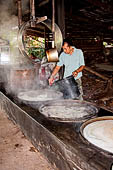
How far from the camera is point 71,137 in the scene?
1530 millimetres

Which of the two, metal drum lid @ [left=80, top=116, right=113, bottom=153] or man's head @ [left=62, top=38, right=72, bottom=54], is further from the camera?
man's head @ [left=62, top=38, right=72, bottom=54]

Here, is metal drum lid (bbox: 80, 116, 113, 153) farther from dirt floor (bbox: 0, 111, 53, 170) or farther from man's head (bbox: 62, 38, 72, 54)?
man's head (bbox: 62, 38, 72, 54)

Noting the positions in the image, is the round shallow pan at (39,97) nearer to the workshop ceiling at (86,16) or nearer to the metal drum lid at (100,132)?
the metal drum lid at (100,132)

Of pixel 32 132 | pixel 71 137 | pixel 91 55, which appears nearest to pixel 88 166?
pixel 71 137

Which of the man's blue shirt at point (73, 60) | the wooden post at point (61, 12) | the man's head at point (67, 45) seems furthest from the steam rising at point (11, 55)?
the wooden post at point (61, 12)

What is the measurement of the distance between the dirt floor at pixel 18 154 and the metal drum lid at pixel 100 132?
2.85 ft

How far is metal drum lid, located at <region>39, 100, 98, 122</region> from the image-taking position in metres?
1.87

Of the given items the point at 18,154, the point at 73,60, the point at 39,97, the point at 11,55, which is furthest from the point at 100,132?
the point at 11,55

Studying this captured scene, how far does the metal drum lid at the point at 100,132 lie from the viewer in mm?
1378

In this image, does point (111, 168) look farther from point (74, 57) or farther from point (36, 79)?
point (36, 79)

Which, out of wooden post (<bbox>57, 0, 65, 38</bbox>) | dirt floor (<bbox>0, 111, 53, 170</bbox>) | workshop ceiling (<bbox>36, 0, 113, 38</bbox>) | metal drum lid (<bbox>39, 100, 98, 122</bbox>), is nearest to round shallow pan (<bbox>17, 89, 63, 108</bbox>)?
metal drum lid (<bbox>39, 100, 98, 122</bbox>)

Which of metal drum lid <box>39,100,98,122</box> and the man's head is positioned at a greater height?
the man's head

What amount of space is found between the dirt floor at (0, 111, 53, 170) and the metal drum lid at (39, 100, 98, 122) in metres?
0.69

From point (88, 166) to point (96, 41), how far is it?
1085cm
